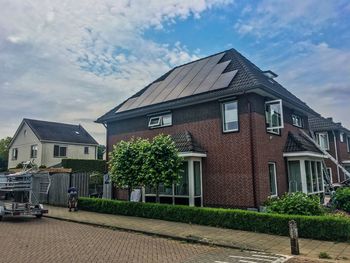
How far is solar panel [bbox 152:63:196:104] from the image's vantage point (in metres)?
17.8

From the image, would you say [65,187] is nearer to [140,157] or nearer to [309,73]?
[140,157]

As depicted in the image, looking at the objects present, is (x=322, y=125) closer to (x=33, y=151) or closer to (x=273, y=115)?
(x=273, y=115)

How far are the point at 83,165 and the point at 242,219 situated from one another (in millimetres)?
23447

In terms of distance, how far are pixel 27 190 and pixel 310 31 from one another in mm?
15450

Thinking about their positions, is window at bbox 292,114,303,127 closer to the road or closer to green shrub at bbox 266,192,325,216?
green shrub at bbox 266,192,325,216

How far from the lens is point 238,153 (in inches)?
551

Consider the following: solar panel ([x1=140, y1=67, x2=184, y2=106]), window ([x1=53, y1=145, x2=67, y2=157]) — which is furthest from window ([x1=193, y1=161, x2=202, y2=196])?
window ([x1=53, y1=145, x2=67, y2=157])

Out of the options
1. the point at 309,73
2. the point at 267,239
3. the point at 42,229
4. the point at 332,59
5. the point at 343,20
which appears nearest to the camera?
the point at 267,239

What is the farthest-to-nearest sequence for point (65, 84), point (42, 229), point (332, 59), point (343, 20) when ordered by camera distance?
point (65, 84) → point (332, 59) → point (343, 20) → point (42, 229)

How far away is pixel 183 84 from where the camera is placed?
17.8 metres

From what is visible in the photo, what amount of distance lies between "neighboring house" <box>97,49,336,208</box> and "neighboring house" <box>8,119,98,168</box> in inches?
760

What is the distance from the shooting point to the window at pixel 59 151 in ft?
114

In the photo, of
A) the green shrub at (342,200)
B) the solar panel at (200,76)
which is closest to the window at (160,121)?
the solar panel at (200,76)

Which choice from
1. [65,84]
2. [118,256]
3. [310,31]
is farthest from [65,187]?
[310,31]
